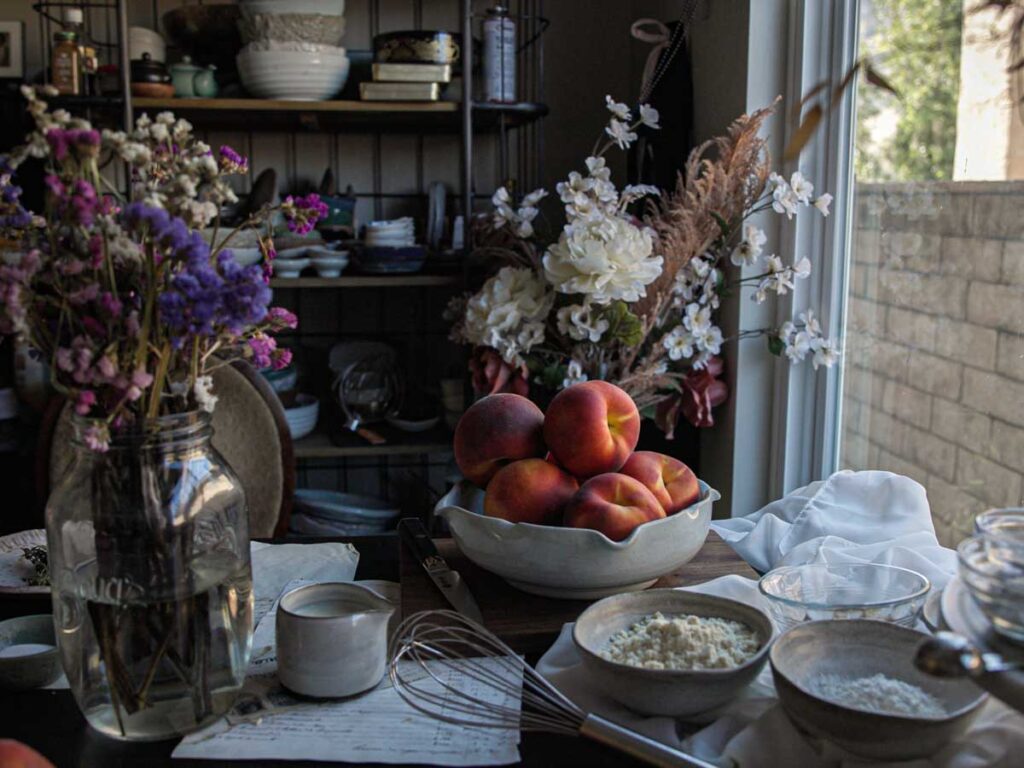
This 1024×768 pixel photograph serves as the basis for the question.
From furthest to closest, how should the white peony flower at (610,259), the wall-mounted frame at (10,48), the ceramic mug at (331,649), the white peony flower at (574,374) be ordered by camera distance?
the wall-mounted frame at (10,48) → the white peony flower at (574,374) → the white peony flower at (610,259) → the ceramic mug at (331,649)

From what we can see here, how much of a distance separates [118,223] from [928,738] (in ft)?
2.09

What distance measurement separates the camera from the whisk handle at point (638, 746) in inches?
26.3

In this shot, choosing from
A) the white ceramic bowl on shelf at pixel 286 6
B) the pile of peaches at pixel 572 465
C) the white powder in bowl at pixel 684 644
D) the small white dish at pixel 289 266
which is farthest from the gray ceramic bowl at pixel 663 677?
the white ceramic bowl on shelf at pixel 286 6

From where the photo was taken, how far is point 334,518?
233 centimetres

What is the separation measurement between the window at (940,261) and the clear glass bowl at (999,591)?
0.63 metres

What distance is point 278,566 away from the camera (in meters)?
1.15

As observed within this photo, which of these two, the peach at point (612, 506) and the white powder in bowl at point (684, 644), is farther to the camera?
the peach at point (612, 506)

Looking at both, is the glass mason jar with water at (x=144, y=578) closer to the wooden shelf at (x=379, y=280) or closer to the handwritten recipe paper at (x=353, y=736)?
the handwritten recipe paper at (x=353, y=736)

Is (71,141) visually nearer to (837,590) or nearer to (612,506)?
(612,506)

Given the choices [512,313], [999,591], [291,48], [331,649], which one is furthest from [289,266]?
[999,591]

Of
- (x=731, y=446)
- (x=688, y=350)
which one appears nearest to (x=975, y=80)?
(x=688, y=350)

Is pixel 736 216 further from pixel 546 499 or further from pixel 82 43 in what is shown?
pixel 82 43

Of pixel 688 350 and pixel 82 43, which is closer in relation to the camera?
pixel 688 350

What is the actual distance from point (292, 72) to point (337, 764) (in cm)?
173
